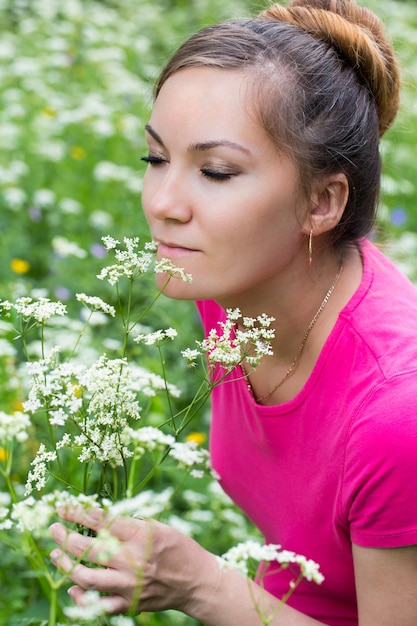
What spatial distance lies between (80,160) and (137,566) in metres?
2.53

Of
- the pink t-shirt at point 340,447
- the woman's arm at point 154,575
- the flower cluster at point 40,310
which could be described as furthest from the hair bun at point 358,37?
the woman's arm at point 154,575

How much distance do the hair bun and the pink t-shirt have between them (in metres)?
0.25

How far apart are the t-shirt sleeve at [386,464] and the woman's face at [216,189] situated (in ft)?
0.80

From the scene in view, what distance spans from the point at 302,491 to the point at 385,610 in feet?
0.82

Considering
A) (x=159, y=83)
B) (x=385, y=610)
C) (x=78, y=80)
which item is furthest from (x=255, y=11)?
(x=78, y=80)

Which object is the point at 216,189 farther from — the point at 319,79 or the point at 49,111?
the point at 49,111

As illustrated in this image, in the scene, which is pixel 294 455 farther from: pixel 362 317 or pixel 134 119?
pixel 134 119

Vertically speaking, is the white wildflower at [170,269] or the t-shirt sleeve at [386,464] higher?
the white wildflower at [170,269]

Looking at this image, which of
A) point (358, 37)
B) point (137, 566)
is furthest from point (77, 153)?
point (137, 566)

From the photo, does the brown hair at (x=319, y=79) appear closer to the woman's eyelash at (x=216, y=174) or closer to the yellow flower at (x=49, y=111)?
the woman's eyelash at (x=216, y=174)

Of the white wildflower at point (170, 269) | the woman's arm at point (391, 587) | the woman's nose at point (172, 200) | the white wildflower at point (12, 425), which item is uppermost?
the woman's nose at point (172, 200)

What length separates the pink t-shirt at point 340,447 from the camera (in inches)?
48.8

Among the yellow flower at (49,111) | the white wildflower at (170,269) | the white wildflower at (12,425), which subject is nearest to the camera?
the white wildflower at (12,425)

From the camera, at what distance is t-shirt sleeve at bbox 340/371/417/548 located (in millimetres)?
1217
